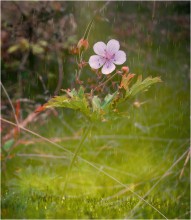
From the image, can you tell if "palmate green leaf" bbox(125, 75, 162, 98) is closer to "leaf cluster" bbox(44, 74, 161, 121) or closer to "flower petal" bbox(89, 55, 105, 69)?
"leaf cluster" bbox(44, 74, 161, 121)

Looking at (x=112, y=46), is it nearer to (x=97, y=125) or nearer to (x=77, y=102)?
(x=77, y=102)

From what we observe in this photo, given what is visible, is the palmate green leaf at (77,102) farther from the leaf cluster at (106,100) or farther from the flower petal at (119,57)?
the flower petal at (119,57)

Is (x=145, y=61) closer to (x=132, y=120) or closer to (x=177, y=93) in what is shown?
(x=177, y=93)

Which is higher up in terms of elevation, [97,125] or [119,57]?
[119,57]

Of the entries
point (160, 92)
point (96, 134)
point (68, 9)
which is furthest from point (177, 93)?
point (68, 9)

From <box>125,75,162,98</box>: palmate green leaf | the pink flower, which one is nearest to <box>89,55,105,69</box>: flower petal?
the pink flower

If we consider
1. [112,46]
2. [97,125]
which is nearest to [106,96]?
[112,46]
